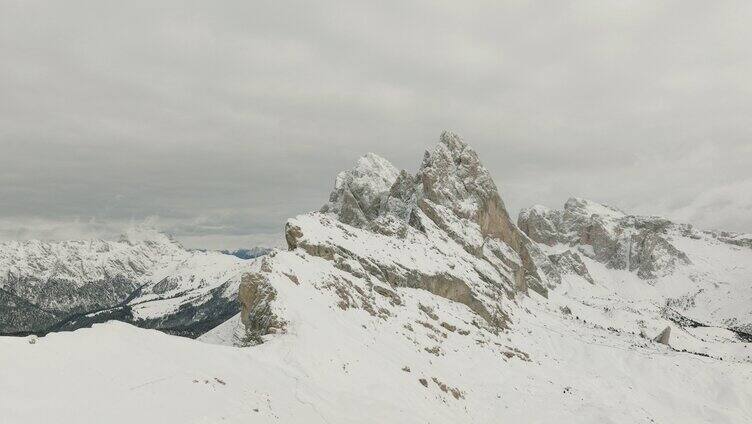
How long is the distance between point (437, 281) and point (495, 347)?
17.3 meters

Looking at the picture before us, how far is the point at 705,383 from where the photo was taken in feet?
252

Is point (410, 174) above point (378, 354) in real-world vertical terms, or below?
above

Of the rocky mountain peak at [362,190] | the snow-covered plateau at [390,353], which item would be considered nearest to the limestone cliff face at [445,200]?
the rocky mountain peak at [362,190]

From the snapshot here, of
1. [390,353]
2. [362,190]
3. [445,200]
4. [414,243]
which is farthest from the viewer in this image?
[362,190]

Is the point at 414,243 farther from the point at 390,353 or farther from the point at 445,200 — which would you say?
the point at 390,353

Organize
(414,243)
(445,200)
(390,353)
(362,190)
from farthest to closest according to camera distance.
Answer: (362,190)
(445,200)
(414,243)
(390,353)

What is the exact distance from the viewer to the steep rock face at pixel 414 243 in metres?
65.0

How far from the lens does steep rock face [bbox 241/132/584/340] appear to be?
65000 millimetres

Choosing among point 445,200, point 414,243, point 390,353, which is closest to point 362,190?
point 445,200

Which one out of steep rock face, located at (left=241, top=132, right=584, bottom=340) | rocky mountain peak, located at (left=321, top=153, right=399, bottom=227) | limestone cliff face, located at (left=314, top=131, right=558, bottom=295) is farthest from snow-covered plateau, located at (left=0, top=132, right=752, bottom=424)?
rocky mountain peak, located at (left=321, top=153, right=399, bottom=227)

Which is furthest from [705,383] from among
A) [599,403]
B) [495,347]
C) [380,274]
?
[380,274]

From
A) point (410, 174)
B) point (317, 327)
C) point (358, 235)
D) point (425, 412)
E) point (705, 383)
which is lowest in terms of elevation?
point (705, 383)

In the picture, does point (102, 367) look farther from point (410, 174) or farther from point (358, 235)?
point (410, 174)

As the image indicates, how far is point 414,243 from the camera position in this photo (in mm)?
99062
